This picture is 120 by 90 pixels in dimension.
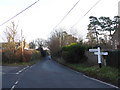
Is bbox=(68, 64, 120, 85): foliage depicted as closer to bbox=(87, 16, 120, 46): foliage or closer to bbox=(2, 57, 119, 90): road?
bbox=(2, 57, 119, 90): road

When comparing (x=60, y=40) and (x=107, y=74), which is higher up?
(x=60, y=40)

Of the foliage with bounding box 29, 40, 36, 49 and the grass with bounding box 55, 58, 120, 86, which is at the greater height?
the foliage with bounding box 29, 40, 36, 49

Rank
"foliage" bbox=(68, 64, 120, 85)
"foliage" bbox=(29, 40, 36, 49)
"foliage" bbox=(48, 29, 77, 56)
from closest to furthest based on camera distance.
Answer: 1. "foliage" bbox=(68, 64, 120, 85)
2. "foliage" bbox=(48, 29, 77, 56)
3. "foliage" bbox=(29, 40, 36, 49)

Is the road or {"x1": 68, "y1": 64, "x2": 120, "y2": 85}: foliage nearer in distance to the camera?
the road

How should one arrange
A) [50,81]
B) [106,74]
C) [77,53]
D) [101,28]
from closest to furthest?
[50,81] < [106,74] < [77,53] < [101,28]

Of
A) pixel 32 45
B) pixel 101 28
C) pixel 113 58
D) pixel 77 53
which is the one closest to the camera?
pixel 113 58

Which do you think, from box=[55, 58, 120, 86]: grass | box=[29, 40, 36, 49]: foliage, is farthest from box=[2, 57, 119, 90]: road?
box=[29, 40, 36, 49]: foliage

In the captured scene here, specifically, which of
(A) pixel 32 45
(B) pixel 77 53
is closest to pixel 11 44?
(B) pixel 77 53

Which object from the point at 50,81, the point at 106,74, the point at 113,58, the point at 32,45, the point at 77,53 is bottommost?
the point at 50,81

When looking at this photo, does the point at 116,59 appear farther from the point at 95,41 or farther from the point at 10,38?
the point at 95,41

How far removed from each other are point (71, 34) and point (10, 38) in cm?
3540

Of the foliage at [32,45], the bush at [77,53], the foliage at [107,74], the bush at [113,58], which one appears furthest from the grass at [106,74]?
the foliage at [32,45]

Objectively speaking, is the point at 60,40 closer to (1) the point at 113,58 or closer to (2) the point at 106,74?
(1) the point at 113,58

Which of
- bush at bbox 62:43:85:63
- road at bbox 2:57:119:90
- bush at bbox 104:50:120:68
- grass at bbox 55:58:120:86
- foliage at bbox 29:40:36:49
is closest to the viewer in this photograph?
road at bbox 2:57:119:90
